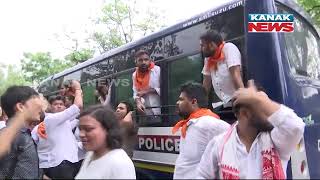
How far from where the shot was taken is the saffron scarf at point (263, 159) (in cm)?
219

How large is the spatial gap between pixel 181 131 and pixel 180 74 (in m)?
1.61

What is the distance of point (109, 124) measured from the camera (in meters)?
2.34

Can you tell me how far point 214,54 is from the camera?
4.10 m

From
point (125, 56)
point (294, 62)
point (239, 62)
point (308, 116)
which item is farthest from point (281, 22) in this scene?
point (125, 56)

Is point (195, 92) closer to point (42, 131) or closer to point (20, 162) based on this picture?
point (20, 162)

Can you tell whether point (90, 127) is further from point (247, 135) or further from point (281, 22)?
point (281, 22)

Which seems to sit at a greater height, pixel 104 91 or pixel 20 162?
pixel 104 91

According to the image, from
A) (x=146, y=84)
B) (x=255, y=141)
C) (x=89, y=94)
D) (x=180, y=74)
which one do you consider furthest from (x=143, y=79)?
(x=255, y=141)

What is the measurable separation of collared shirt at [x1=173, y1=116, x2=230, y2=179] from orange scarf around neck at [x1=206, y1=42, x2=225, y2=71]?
1071mm

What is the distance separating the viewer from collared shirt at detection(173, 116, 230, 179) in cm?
313

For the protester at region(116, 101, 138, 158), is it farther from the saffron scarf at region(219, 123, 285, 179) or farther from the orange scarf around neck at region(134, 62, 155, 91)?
the saffron scarf at region(219, 123, 285, 179)

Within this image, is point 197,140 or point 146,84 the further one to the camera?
point 146,84

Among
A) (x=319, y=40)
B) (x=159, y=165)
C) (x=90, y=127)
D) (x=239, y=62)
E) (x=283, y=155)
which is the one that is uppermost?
(x=319, y=40)

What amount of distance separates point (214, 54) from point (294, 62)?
88 centimetres
